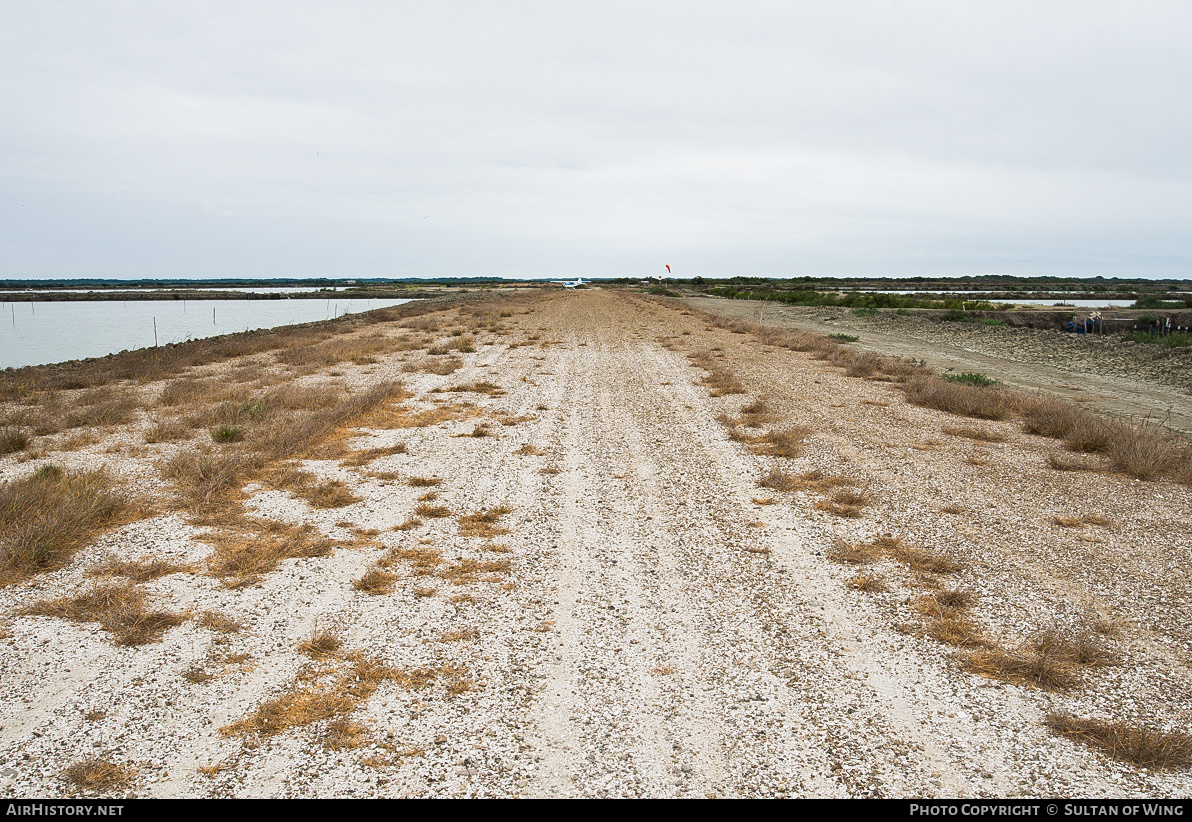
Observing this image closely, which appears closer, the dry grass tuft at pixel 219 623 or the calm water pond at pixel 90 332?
the dry grass tuft at pixel 219 623

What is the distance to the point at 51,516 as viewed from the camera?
596 cm

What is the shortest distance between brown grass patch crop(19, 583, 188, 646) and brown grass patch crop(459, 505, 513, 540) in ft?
8.28

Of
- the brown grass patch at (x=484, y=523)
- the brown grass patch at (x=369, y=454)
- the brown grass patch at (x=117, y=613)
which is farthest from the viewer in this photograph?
the brown grass patch at (x=369, y=454)

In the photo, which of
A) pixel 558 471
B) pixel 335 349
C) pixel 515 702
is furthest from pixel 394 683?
pixel 335 349

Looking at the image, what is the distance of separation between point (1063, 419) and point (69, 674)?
12688mm

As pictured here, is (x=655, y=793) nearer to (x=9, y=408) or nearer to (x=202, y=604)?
(x=202, y=604)

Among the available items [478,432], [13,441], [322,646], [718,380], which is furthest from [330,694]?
[718,380]

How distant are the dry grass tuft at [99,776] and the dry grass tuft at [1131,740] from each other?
4.90 metres

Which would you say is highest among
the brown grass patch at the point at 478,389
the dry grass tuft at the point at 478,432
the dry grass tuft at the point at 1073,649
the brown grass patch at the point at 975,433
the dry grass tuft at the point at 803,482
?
the brown grass patch at the point at 478,389

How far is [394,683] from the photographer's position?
388cm

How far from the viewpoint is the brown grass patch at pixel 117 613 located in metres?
4.34

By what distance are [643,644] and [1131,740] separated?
273 centimetres

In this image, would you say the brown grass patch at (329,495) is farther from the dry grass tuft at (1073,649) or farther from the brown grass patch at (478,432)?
the dry grass tuft at (1073,649)

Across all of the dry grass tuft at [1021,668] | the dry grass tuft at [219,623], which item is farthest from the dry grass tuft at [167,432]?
the dry grass tuft at [1021,668]
